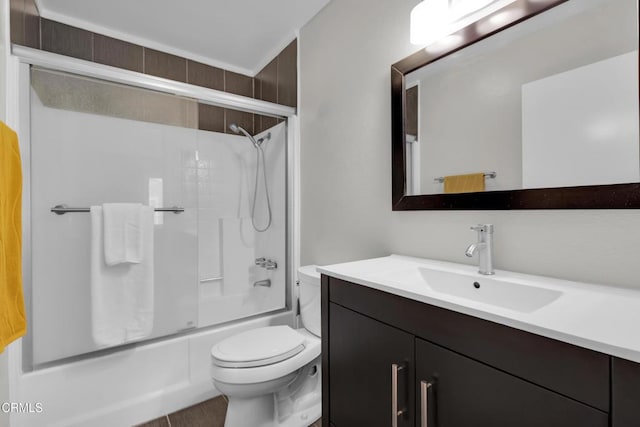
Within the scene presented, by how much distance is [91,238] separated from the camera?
1.61 m

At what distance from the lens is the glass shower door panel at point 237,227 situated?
85.8 inches

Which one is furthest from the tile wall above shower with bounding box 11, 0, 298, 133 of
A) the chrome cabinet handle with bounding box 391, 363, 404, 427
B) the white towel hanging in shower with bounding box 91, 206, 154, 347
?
the chrome cabinet handle with bounding box 391, 363, 404, 427

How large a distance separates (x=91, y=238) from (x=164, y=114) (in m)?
0.87

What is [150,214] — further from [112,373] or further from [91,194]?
[112,373]

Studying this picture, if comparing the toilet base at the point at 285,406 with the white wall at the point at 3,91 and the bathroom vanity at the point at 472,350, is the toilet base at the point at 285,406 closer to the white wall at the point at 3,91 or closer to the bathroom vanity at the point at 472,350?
the bathroom vanity at the point at 472,350

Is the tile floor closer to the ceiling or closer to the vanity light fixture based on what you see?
the vanity light fixture

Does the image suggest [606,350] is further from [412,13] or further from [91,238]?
[91,238]

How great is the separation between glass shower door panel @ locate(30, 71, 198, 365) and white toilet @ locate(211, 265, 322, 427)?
67 centimetres

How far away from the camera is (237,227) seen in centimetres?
240

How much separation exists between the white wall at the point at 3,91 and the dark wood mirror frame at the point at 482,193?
5.24 ft

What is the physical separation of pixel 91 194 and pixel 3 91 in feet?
2.13

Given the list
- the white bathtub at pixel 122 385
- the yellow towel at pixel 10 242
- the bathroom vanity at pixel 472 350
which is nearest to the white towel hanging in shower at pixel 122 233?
the white bathtub at pixel 122 385

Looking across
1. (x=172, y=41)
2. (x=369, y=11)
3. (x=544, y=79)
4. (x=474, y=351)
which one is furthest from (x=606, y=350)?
(x=172, y=41)

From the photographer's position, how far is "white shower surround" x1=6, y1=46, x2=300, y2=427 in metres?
1.35
